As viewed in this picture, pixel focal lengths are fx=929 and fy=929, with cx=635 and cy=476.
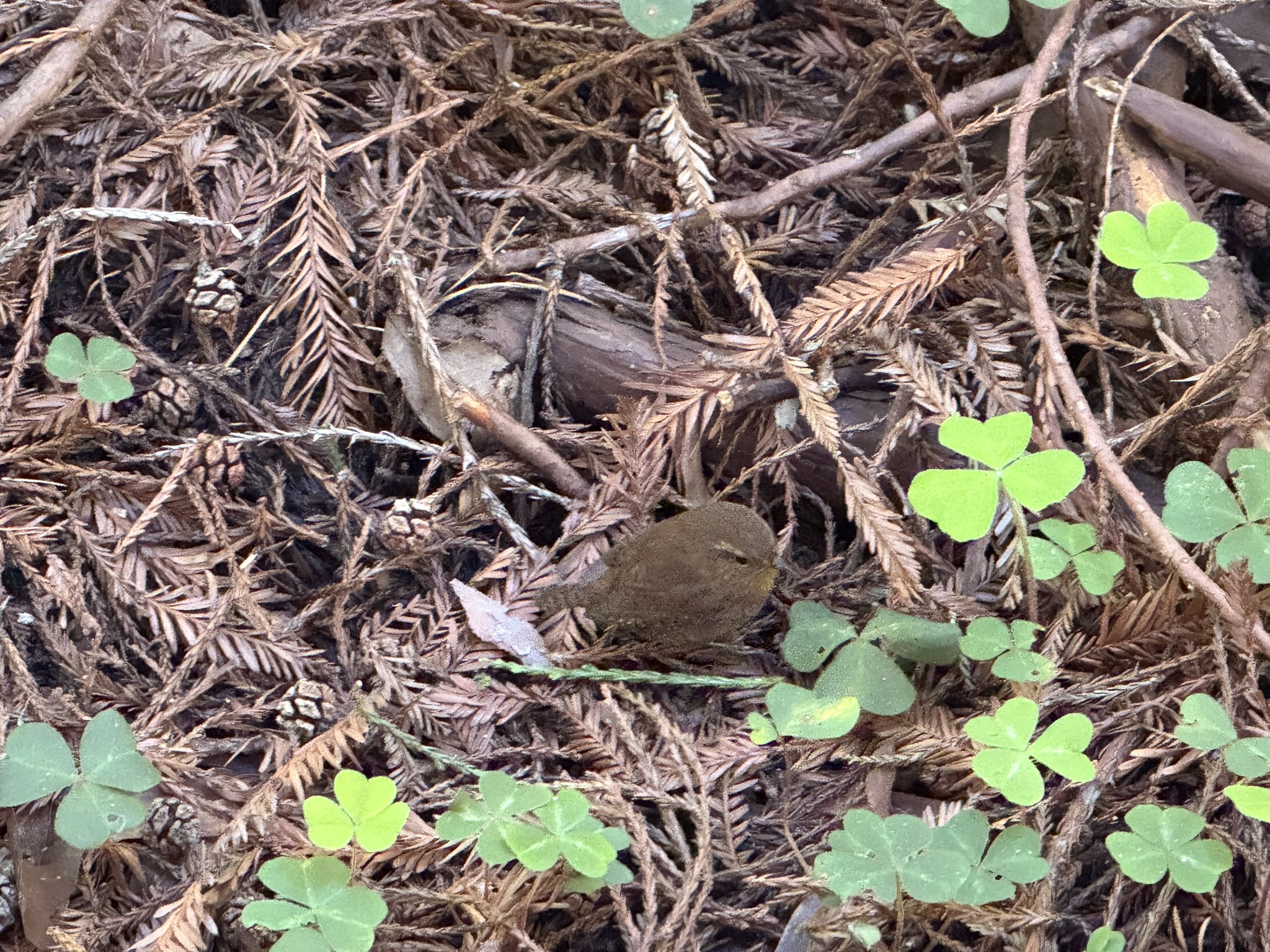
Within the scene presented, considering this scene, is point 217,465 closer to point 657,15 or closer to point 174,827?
point 174,827

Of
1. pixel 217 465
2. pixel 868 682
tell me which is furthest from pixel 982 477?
pixel 217 465

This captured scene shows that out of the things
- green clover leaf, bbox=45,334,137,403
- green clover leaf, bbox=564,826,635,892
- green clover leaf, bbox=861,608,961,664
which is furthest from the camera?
green clover leaf, bbox=45,334,137,403

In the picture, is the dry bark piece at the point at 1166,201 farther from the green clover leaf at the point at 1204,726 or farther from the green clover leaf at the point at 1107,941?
the green clover leaf at the point at 1107,941

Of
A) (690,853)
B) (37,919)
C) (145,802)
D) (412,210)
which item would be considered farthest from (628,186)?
(37,919)

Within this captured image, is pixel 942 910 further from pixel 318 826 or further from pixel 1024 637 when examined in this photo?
pixel 318 826

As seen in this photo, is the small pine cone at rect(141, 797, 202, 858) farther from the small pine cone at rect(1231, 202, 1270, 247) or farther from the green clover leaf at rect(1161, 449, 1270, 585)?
the small pine cone at rect(1231, 202, 1270, 247)

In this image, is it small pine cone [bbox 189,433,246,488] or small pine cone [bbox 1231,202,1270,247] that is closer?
small pine cone [bbox 189,433,246,488]

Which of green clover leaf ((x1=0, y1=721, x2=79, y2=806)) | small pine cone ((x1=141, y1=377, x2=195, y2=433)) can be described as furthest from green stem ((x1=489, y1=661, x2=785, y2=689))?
small pine cone ((x1=141, y1=377, x2=195, y2=433))

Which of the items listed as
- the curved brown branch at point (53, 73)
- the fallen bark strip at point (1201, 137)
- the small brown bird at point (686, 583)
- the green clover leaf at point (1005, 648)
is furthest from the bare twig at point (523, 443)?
the fallen bark strip at point (1201, 137)
